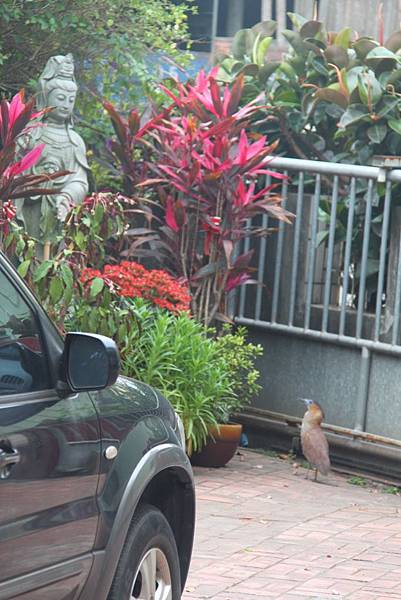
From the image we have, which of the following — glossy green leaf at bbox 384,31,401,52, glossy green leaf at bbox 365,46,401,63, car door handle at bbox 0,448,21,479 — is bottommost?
car door handle at bbox 0,448,21,479

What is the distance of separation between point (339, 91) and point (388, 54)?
0.43 metres

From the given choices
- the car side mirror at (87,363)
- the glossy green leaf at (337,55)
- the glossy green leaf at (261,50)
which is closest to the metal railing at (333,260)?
the glossy green leaf at (337,55)

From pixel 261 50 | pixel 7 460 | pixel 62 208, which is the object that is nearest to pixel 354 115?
pixel 261 50

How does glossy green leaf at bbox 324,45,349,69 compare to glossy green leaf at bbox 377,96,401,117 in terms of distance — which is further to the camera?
glossy green leaf at bbox 324,45,349,69

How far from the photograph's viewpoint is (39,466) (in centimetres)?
398

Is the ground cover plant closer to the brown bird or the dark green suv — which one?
the brown bird

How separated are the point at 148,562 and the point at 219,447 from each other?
4.26 m

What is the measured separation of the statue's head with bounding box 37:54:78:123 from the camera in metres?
9.38

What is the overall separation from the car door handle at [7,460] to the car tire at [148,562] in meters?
0.90

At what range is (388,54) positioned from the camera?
9.69 meters

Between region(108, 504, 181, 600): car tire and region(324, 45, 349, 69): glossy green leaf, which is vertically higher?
region(324, 45, 349, 69): glossy green leaf

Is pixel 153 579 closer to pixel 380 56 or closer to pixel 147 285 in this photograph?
pixel 147 285

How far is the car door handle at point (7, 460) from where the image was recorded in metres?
3.75

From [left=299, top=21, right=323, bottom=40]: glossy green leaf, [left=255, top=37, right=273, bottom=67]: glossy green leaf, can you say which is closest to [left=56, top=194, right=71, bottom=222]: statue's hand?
[left=255, top=37, right=273, bottom=67]: glossy green leaf
